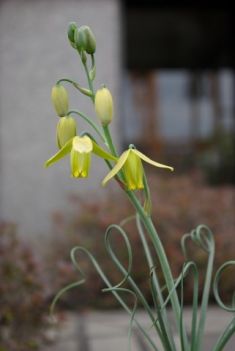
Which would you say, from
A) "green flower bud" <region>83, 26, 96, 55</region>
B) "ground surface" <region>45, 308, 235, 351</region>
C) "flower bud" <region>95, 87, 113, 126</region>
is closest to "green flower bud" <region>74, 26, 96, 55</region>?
"green flower bud" <region>83, 26, 96, 55</region>

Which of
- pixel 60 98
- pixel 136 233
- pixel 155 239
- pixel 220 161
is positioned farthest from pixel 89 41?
pixel 220 161

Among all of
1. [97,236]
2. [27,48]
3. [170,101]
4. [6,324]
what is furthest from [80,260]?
[170,101]

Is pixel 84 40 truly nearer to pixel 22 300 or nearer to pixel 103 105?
pixel 103 105

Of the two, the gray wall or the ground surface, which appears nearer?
the ground surface

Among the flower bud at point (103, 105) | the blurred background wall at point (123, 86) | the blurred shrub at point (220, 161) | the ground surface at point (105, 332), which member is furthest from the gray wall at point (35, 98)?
the flower bud at point (103, 105)

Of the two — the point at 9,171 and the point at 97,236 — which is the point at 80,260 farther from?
the point at 9,171

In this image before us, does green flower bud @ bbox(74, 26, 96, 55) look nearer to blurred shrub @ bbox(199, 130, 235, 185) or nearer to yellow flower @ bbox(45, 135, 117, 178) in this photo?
yellow flower @ bbox(45, 135, 117, 178)

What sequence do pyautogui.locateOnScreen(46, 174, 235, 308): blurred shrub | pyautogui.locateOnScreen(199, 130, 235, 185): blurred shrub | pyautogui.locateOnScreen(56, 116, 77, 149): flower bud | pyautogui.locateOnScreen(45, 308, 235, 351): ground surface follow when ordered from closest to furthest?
pyautogui.locateOnScreen(56, 116, 77, 149): flower bud → pyautogui.locateOnScreen(45, 308, 235, 351): ground surface → pyautogui.locateOnScreen(46, 174, 235, 308): blurred shrub → pyautogui.locateOnScreen(199, 130, 235, 185): blurred shrub
